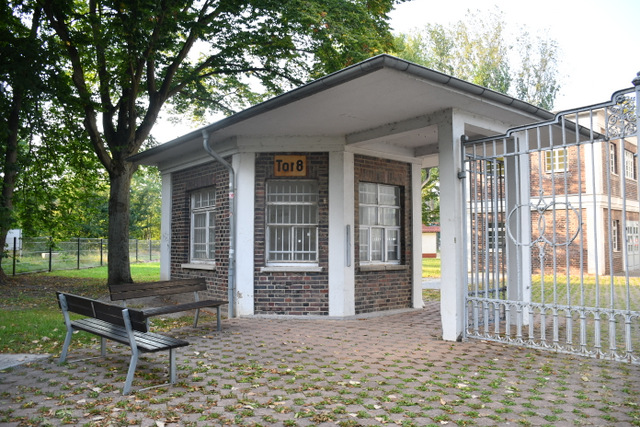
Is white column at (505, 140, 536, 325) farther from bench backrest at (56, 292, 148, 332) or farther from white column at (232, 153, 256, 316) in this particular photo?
bench backrest at (56, 292, 148, 332)

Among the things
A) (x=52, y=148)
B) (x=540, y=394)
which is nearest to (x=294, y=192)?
(x=540, y=394)

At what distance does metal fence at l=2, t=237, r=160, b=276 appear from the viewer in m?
19.1

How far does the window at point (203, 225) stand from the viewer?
10.8m

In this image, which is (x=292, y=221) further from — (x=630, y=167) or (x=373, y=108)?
(x=630, y=167)

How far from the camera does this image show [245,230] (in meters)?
9.40

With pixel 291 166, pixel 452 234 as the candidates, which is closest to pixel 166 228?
pixel 291 166

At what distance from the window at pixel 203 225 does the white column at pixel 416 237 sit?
4206mm

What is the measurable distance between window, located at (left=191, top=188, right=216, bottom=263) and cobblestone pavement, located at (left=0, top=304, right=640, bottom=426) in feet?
13.3

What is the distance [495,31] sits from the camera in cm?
2719

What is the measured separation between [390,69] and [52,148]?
44.1ft

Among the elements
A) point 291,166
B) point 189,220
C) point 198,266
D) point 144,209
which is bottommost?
point 198,266

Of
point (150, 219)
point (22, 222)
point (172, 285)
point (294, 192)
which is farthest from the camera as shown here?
point (150, 219)

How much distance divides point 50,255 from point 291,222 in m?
17.0

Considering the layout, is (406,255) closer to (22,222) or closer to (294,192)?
(294,192)
